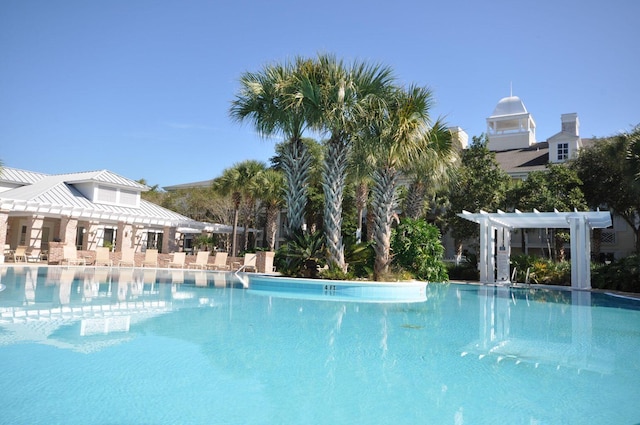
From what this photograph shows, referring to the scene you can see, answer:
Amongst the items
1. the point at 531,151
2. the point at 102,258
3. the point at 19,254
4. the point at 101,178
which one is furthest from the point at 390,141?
the point at 531,151

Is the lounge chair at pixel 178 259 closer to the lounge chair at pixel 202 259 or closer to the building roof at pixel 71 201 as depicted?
the lounge chair at pixel 202 259

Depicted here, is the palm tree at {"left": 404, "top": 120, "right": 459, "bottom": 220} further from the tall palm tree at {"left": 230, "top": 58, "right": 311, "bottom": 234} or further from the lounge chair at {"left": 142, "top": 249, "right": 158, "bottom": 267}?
the lounge chair at {"left": 142, "top": 249, "right": 158, "bottom": 267}

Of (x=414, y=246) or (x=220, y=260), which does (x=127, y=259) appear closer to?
(x=220, y=260)

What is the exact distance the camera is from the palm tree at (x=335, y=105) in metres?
14.0

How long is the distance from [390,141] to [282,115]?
3.59m

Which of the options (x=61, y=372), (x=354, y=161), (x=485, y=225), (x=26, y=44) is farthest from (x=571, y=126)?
(x=61, y=372)

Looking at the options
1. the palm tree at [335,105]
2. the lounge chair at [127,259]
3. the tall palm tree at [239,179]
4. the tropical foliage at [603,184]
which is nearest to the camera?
the palm tree at [335,105]

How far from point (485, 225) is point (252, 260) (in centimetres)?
1179

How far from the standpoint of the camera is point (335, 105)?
13.8 m

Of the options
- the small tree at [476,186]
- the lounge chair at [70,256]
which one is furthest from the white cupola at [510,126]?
the lounge chair at [70,256]

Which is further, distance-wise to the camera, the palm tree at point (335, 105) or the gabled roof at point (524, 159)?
the gabled roof at point (524, 159)

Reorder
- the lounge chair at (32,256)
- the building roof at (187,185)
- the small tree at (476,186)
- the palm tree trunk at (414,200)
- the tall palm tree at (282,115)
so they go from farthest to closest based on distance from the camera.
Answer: the building roof at (187,185), the small tree at (476,186), the lounge chair at (32,256), the palm tree trunk at (414,200), the tall palm tree at (282,115)

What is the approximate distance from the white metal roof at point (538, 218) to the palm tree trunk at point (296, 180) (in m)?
8.79

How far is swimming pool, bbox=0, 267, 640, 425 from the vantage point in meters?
3.72
